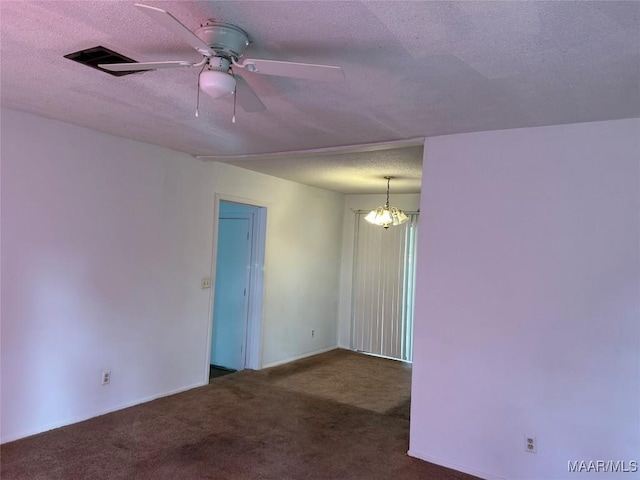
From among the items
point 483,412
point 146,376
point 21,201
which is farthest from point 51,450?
point 483,412

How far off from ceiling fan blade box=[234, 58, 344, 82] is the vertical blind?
4.64 metres

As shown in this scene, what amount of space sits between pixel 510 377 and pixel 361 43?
2312mm

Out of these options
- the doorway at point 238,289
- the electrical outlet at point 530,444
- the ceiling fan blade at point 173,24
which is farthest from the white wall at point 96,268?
the electrical outlet at point 530,444

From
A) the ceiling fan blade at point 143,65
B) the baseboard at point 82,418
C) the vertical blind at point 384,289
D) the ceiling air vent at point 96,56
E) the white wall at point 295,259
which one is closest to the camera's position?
the ceiling fan blade at point 143,65

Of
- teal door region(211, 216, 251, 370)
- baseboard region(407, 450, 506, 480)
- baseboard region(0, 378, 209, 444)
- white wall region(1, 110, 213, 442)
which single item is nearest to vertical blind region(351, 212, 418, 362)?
teal door region(211, 216, 251, 370)

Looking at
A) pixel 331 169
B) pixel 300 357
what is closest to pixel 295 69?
pixel 331 169

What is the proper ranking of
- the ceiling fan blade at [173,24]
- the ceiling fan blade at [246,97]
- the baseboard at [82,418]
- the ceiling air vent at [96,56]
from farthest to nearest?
the baseboard at [82,418] < the ceiling fan blade at [246,97] < the ceiling air vent at [96,56] < the ceiling fan blade at [173,24]

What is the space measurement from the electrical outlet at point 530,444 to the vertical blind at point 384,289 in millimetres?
3272

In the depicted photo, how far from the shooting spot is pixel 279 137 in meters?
3.53

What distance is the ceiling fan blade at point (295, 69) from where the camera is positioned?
1.67m

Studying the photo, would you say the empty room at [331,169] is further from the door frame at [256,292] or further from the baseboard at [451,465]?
the door frame at [256,292]

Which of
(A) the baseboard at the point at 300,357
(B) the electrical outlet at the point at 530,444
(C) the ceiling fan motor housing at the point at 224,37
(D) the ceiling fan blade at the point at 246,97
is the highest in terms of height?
(D) the ceiling fan blade at the point at 246,97

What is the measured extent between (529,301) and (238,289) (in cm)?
357

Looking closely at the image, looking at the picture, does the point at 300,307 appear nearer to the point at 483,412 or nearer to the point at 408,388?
the point at 408,388
